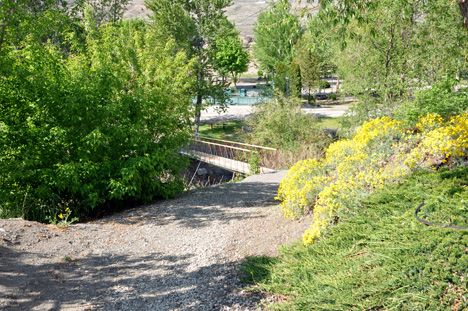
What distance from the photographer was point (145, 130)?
8.28 m

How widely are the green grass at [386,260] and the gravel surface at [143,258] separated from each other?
0.46m

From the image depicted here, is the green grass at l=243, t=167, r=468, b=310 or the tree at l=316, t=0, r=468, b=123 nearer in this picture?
the green grass at l=243, t=167, r=468, b=310

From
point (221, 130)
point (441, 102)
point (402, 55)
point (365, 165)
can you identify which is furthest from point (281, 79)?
point (365, 165)

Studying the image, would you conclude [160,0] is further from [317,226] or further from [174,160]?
[317,226]

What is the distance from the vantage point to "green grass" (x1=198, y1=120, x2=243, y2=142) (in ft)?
78.9

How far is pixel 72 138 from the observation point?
725 cm

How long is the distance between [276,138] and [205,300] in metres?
12.2

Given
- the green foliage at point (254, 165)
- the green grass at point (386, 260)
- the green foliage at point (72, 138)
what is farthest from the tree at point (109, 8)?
the green grass at point (386, 260)

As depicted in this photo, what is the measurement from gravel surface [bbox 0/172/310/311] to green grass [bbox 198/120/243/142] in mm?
16500

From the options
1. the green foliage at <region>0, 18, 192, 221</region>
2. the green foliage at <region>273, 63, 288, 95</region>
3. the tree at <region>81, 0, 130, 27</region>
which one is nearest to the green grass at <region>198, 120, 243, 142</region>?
the green foliage at <region>273, 63, 288, 95</region>

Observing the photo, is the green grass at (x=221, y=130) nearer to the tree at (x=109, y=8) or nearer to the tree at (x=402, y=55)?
the tree at (x=109, y=8)

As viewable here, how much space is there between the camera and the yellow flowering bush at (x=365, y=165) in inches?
191

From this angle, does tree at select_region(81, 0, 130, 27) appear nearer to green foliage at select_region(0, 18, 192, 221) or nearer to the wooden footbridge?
the wooden footbridge

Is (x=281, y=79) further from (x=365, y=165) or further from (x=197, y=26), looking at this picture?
(x=365, y=165)
